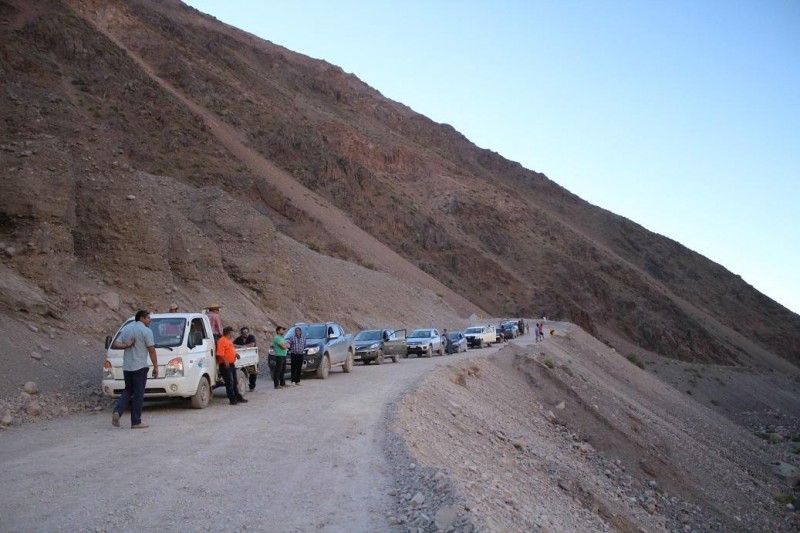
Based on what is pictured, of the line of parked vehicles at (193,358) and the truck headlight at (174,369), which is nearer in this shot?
the line of parked vehicles at (193,358)

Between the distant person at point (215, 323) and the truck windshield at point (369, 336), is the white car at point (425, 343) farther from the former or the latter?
the distant person at point (215, 323)

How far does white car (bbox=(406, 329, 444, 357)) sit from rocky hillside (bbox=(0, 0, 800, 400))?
16.4 feet

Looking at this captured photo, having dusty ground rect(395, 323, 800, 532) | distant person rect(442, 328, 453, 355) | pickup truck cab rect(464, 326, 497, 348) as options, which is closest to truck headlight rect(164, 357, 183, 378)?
dusty ground rect(395, 323, 800, 532)

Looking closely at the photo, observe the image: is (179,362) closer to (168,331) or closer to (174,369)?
(174,369)

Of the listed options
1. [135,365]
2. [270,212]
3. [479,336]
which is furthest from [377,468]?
[270,212]

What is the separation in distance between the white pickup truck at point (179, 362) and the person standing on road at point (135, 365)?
4.03 ft

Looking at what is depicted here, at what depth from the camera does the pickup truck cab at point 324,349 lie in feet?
62.9

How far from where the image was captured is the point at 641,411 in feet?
91.0

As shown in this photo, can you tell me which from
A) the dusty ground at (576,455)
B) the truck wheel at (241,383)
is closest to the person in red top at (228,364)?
the truck wheel at (241,383)

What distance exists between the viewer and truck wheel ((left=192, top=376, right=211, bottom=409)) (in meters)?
12.6

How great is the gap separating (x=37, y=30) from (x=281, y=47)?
65.4 meters

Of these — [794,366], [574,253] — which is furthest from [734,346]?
[574,253]

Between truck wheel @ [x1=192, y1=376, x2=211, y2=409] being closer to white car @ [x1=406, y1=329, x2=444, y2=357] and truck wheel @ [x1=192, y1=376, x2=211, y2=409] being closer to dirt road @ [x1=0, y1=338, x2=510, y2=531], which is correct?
dirt road @ [x1=0, y1=338, x2=510, y2=531]

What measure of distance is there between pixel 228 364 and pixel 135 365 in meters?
2.92
